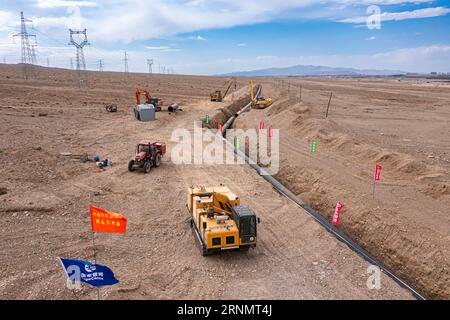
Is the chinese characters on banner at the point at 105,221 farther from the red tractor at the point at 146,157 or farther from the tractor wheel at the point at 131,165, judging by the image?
the tractor wheel at the point at 131,165

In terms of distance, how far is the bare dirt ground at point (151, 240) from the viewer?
1031 cm

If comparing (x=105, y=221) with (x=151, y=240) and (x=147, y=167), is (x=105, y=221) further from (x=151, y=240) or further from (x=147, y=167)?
(x=147, y=167)

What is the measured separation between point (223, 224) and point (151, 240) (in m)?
3.12

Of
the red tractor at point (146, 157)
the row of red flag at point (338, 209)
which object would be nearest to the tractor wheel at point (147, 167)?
the red tractor at point (146, 157)

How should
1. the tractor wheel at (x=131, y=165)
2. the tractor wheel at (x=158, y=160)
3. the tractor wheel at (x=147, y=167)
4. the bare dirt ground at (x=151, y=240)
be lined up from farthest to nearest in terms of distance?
the tractor wheel at (x=158, y=160) < the tractor wheel at (x=147, y=167) < the tractor wheel at (x=131, y=165) < the bare dirt ground at (x=151, y=240)

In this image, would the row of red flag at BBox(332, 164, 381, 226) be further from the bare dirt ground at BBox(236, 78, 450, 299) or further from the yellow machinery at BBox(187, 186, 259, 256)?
the yellow machinery at BBox(187, 186, 259, 256)

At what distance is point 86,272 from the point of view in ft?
24.9

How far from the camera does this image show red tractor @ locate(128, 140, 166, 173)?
2016 centimetres

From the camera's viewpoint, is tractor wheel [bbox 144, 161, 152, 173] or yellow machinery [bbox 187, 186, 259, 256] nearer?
yellow machinery [bbox 187, 186, 259, 256]

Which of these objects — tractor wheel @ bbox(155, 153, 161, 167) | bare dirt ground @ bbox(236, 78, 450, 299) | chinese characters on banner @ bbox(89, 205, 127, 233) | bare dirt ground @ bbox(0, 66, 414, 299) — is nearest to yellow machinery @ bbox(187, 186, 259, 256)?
bare dirt ground @ bbox(0, 66, 414, 299)

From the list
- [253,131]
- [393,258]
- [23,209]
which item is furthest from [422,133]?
[23,209]

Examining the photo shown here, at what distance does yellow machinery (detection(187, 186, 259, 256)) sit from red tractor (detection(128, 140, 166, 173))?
8.18 metres

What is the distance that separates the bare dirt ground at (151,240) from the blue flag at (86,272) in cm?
229

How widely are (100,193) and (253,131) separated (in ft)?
64.5
